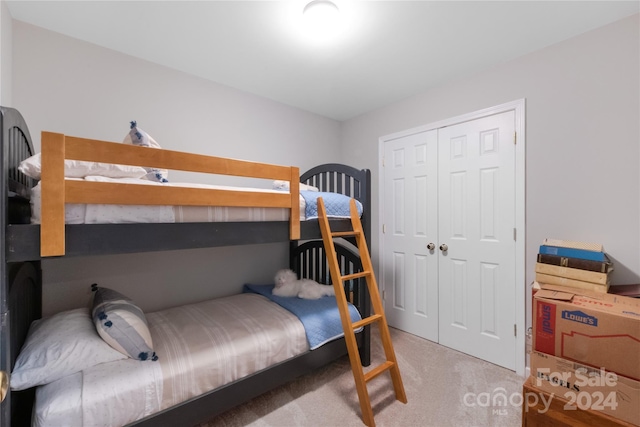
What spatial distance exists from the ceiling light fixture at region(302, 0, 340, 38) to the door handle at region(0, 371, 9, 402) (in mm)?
2140

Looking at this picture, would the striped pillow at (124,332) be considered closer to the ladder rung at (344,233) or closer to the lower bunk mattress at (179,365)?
the lower bunk mattress at (179,365)

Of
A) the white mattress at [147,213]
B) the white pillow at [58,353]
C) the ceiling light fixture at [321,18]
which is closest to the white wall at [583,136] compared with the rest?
the ceiling light fixture at [321,18]

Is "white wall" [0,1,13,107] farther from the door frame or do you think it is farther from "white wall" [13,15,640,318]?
the door frame

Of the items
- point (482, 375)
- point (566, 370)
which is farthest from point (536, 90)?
point (482, 375)

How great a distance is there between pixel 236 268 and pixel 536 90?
292 centimetres

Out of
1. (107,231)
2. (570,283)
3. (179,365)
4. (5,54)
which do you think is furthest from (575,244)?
(5,54)

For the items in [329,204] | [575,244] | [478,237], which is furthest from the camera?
[478,237]

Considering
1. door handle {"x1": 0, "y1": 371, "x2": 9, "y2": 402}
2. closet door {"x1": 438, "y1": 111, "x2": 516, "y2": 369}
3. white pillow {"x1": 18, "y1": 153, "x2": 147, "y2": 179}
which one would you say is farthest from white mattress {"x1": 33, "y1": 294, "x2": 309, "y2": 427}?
closet door {"x1": 438, "y1": 111, "x2": 516, "y2": 369}

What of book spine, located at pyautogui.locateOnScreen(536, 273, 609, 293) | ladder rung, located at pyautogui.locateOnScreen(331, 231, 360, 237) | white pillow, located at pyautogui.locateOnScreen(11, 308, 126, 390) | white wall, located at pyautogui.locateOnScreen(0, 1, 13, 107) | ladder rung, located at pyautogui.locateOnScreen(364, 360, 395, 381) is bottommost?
ladder rung, located at pyautogui.locateOnScreen(364, 360, 395, 381)

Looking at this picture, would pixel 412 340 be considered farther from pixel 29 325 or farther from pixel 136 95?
pixel 136 95

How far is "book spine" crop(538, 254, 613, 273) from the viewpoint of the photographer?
1636mm

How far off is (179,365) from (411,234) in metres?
2.30

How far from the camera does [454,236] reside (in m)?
2.60

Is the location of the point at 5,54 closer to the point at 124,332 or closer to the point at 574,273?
the point at 124,332
